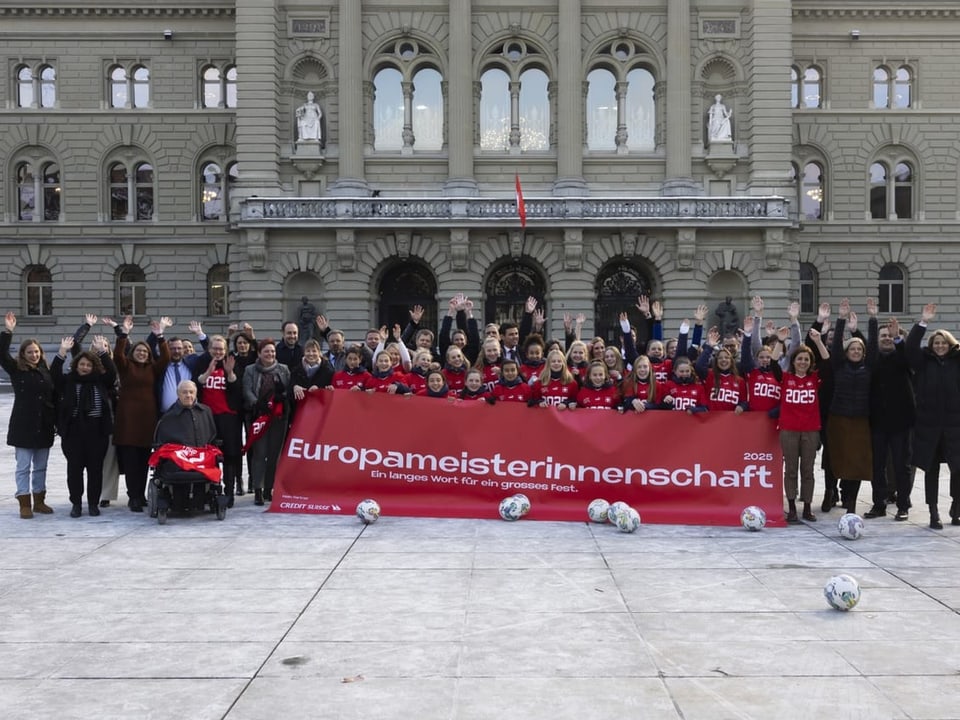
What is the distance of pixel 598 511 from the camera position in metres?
11.3

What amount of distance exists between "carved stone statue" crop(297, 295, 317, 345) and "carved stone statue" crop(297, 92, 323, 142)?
21.2 feet

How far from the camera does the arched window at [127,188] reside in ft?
136

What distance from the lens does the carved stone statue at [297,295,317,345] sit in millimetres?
36031

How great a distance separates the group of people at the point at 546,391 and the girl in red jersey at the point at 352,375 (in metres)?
0.02

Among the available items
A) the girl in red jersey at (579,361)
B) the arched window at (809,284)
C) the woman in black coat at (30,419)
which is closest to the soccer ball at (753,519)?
the girl in red jersey at (579,361)

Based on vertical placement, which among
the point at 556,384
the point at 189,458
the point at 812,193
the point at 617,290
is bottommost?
the point at 189,458

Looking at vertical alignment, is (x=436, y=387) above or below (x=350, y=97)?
below

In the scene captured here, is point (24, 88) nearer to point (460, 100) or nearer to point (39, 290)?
point (39, 290)

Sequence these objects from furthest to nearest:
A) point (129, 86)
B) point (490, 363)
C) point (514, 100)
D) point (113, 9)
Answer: point (129, 86) < point (113, 9) < point (514, 100) < point (490, 363)

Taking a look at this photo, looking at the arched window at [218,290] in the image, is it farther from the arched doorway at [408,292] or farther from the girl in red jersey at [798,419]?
the girl in red jersey at [798,419]

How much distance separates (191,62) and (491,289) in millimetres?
16998

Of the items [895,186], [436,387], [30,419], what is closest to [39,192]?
[30,419]

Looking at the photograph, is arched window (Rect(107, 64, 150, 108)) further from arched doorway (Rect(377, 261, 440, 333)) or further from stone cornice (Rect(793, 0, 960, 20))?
stone cornice (Rect(793, 0, 960, 20))

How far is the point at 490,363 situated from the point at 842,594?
671 cm
